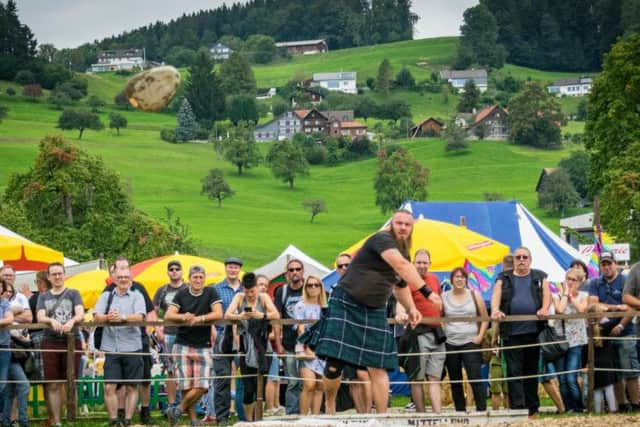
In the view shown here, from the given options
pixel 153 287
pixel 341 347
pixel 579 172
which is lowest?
pixel 579 172

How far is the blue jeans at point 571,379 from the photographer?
13.7m

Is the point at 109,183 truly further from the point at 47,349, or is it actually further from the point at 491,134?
the point at 491,134

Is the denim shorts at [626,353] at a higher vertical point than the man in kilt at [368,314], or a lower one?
lower

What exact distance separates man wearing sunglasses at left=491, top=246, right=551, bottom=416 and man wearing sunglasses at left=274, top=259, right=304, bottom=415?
6.87 ft

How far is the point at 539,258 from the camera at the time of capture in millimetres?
21219

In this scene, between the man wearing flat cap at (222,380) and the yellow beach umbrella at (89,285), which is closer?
the man wearing flat cap at (222,380)

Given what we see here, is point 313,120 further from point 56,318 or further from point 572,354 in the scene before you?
point 56,318

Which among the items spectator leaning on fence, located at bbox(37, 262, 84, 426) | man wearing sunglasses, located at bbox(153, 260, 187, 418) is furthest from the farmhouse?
spectator leaning on fence, located at bbox(37, 262, 84, 426)

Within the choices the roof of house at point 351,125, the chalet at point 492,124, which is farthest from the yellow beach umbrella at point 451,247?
the roof of house at point 351,125

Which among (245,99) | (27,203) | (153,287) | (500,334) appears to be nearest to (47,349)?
(500,334)

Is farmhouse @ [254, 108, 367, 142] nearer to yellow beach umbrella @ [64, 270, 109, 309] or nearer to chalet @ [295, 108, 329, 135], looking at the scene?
chalet @ [295, 108, 329, 135]

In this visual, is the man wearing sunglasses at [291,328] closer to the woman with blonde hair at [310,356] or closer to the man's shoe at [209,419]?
the woman with blonde hair at [310,356]

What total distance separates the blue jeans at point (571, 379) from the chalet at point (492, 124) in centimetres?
13502

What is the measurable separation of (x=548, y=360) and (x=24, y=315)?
550 cm
